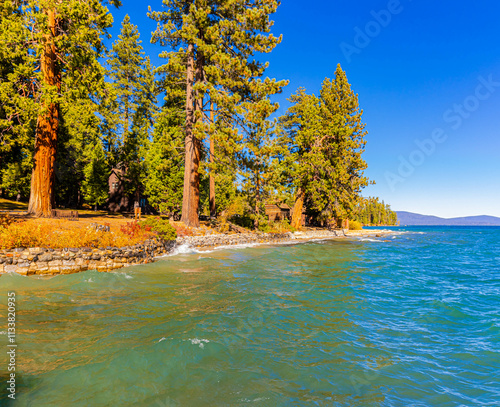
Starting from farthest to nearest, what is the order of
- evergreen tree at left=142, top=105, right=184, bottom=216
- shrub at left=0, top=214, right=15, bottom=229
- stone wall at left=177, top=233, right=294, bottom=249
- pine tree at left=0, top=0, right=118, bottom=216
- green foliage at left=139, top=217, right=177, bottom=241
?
evergreen tree at left=142, top=105, right=184, bottom=216, stone wall at left=177, top=233, right=294, bottom=249, green foliage at left=139, top=217, right=177, bottom=241, pine tree at left=0, top=0, right=118, bottom=216, shrub at left=0, top=214, right=15, bottom=229

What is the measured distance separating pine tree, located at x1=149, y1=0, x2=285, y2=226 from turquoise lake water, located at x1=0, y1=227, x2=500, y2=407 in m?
14.2

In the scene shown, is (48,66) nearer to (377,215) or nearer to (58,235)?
(58,235)

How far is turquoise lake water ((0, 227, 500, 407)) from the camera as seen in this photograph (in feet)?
13.4

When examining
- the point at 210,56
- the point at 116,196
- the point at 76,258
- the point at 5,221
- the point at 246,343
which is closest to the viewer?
the point at 246,343

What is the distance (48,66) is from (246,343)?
19092 mm

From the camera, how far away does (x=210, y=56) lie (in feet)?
70.7

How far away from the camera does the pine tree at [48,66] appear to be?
48.5ft

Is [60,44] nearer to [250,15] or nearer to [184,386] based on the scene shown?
[250,15]

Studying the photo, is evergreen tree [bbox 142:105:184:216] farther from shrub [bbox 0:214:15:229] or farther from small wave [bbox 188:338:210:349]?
small wave [bbox 188:338:210:349]

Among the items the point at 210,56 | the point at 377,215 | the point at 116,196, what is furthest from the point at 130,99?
the point at 377,215

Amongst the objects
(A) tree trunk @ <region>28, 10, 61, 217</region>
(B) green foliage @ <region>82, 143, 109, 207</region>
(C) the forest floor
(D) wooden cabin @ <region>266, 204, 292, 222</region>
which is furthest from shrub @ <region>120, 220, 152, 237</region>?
(D) wooden cabin @ <region>266, 204, 292, 222</region>

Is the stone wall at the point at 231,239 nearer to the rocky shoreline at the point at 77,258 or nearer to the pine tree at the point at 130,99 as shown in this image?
the rocky shoreline at the point at 77,258

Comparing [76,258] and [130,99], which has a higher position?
[130,99]

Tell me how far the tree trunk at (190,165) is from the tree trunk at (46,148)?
9101mm
